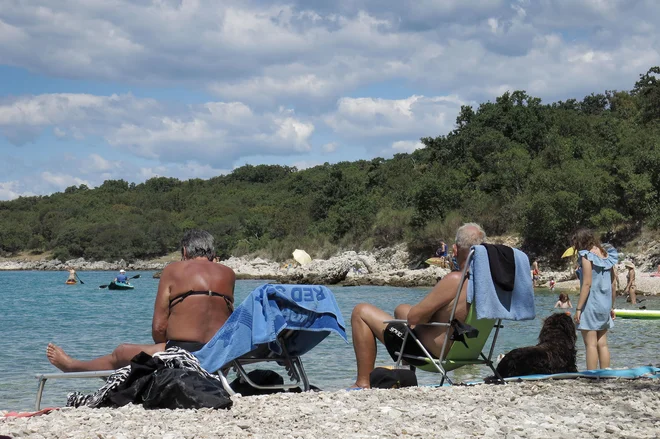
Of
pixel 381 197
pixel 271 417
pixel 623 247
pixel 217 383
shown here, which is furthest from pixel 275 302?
pixel 381 197

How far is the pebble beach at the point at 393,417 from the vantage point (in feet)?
13.1

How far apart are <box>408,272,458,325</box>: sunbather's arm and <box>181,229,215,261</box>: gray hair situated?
5.26 feet

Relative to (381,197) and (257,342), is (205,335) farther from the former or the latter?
(381,197)

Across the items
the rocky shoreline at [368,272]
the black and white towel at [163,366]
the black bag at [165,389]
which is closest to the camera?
the black bag at [165,389]

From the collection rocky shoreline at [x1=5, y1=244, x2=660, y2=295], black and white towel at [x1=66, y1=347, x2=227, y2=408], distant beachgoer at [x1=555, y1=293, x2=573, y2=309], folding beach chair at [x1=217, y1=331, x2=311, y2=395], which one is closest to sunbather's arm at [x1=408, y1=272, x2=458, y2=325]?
folding beach chair at [x1=217, y1=331, x2=311, y2=395]

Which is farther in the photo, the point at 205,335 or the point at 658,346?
the point at 658,346

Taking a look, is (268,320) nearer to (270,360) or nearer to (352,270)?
(270,360)

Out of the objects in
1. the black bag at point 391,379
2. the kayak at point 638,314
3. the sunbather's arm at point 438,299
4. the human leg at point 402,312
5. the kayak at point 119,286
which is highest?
the sunbather's arm at point 438,299

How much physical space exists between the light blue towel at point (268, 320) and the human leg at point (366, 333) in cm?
30

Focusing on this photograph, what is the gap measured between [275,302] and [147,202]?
107611 mm

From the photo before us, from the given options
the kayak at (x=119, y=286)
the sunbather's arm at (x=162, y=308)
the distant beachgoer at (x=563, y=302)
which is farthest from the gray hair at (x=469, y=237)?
the kayak at (x=119, y=286)

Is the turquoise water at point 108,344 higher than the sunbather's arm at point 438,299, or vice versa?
the sunbather's arm at point 438,299

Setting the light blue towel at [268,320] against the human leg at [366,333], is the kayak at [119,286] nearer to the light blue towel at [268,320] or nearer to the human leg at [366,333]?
the human leg at [366,333]

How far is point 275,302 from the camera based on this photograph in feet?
17.4
